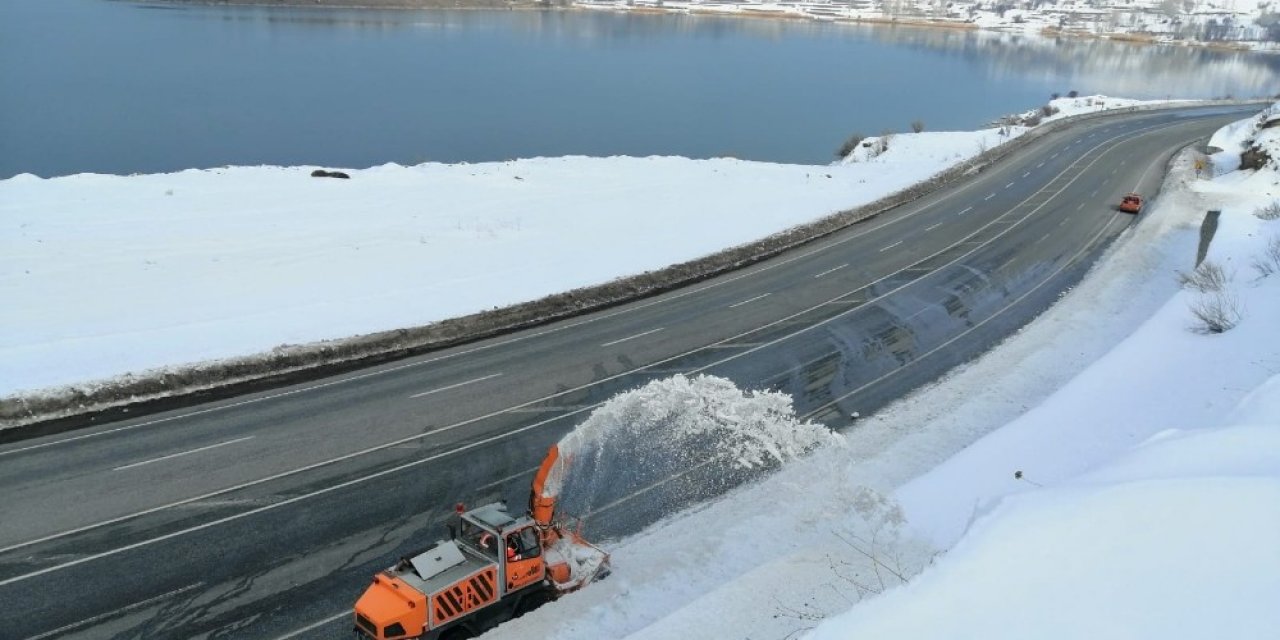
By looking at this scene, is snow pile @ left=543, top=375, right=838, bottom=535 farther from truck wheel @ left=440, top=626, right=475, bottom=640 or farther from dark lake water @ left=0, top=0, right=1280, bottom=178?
dark lake water @ left=0, top=0, right=1280, bottom=178

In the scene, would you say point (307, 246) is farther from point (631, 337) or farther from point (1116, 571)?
point (1116, 571)

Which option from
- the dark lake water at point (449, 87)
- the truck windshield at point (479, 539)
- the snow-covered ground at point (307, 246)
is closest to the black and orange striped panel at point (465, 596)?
the truck windshield at point (479, 539)

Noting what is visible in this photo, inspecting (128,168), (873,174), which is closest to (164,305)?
(128,168)

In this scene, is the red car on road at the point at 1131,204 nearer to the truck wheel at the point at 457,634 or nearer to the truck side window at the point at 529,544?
the truck side window at the point at 529,544

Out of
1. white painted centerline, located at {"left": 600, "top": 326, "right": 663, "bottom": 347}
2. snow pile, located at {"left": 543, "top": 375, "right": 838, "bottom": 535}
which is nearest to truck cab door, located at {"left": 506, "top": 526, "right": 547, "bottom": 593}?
snow pile, located at {"left": 543, "top": 375, "right": 838, "bottom": 535}

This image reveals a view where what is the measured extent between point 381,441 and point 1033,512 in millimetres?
13696

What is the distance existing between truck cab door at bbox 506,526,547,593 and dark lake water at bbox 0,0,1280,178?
162ft

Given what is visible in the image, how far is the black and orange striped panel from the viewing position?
40.6 ft

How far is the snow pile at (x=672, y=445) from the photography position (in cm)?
1780

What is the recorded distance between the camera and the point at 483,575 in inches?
508

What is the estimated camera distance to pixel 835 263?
117ft

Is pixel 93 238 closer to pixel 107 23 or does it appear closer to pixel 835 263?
pixel 835 263

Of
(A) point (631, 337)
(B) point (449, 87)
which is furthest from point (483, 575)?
(B) point (449, 87)

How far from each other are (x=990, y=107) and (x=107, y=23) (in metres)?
113
